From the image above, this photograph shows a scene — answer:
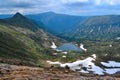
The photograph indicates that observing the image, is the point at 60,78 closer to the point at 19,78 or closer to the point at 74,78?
the point at 74,78

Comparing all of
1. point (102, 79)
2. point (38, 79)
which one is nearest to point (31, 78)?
point (38, 79)

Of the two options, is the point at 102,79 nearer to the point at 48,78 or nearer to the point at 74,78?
the point at 74,78

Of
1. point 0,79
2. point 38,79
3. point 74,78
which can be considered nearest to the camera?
point 0,79

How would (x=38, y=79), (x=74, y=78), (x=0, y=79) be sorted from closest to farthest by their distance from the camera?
(x=0, y=79)
(x=38, y=79)
(x=74, y=78)

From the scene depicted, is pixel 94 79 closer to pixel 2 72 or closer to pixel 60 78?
pixel 60 78

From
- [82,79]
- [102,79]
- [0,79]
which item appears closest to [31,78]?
[0,79]

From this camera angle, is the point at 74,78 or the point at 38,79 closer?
the point at 38,79

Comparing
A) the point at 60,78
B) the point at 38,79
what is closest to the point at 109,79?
the point at 60,78

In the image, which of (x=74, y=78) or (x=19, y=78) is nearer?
(x=19, y=78)
